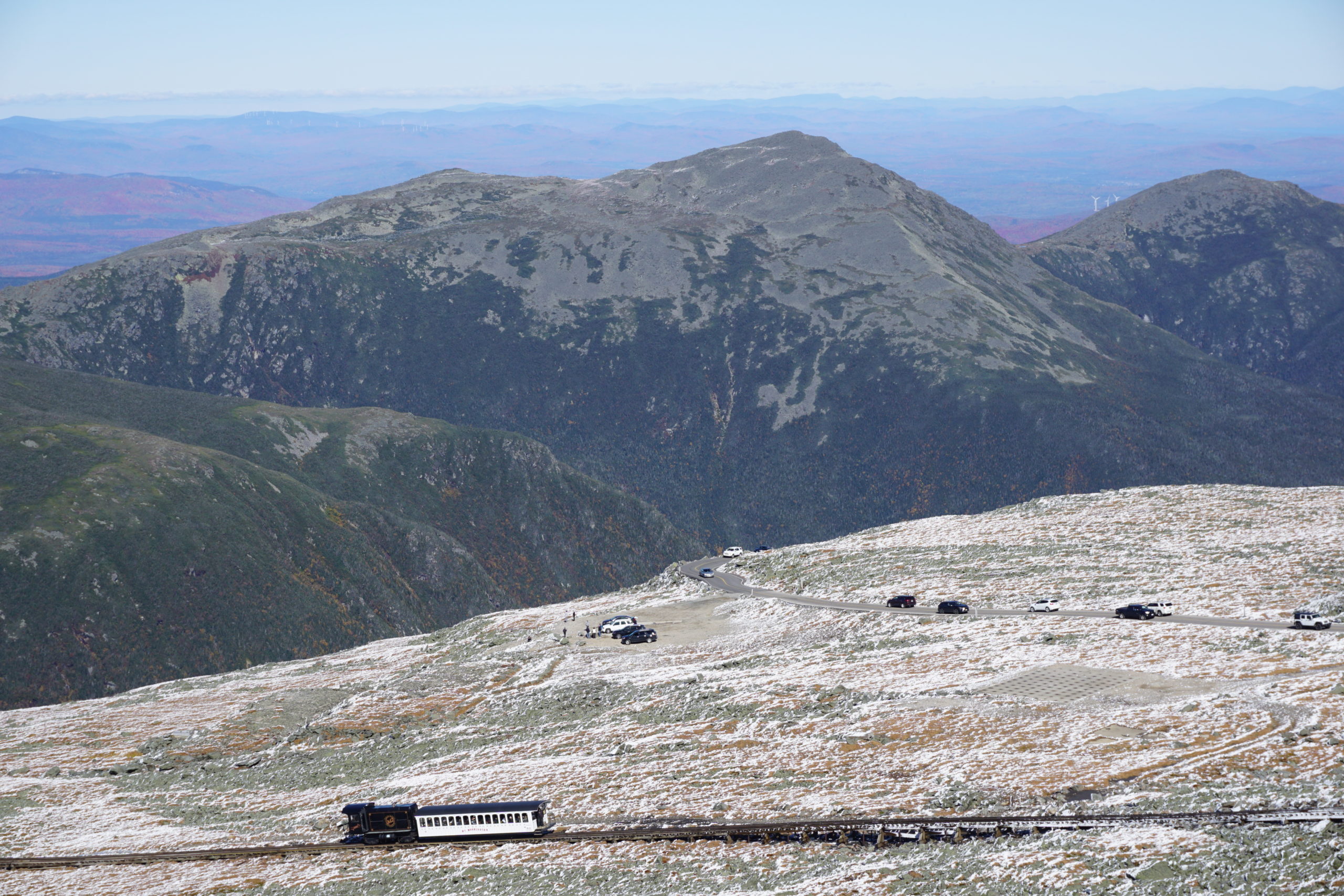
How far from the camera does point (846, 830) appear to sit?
139ft

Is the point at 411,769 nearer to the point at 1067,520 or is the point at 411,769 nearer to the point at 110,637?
the point at 1067,520

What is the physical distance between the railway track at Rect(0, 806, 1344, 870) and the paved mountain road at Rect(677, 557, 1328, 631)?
30653 mm

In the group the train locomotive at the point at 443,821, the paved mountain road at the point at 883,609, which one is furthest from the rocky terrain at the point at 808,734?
the paved mountain road at the point at 883,609

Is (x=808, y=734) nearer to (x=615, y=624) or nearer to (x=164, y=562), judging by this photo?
(x=615, y=624)

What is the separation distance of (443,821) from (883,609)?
141ft

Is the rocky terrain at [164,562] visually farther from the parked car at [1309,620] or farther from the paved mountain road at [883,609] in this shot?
the parked car at [1309,620]

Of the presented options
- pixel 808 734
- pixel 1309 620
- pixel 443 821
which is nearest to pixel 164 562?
pixel 443 821

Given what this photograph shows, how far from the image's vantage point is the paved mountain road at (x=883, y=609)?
6612 cm

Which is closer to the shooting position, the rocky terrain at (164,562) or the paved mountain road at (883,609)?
the paved mountain road at (883,609)

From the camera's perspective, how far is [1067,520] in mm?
104562

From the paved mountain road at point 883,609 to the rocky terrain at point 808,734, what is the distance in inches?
76.1

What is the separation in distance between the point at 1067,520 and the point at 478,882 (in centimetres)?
7664

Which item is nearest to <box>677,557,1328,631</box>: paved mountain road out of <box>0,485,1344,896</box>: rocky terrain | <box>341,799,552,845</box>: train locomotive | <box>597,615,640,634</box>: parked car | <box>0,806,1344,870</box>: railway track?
<box>0,485,1344,896</box>: rocky terrain

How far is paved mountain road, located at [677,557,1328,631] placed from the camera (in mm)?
66125
